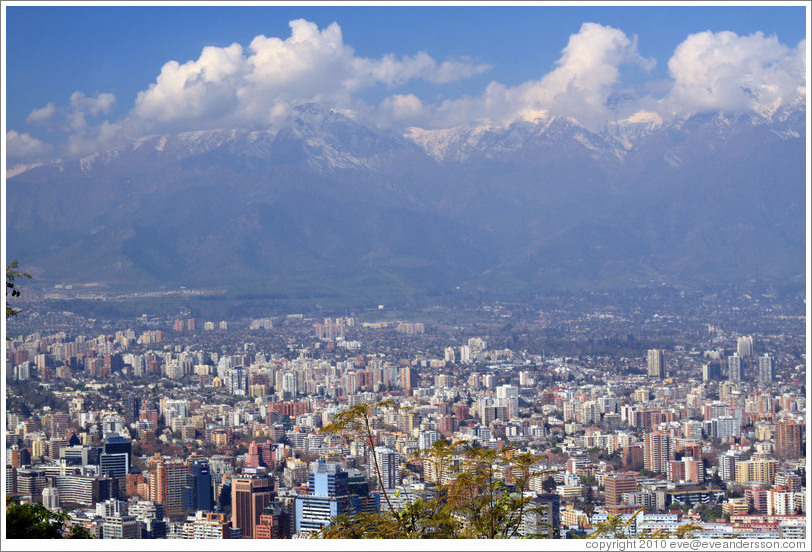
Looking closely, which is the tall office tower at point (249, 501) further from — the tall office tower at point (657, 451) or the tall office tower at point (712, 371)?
the tall office tower at point (712, 371)

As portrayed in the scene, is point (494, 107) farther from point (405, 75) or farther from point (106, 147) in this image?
point (106, 147)

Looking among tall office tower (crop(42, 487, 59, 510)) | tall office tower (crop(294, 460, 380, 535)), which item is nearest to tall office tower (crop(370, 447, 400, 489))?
tall office tower (crop(294, 460, 380, 535))


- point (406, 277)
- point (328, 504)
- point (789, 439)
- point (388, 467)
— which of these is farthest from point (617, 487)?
point (406, 277)

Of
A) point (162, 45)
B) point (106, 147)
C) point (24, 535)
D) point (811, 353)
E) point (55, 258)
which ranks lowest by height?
point (24, 535)

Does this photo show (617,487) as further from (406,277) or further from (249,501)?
(406,277)

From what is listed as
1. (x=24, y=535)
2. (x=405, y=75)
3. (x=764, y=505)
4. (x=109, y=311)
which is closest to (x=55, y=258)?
(x=109, y=311)
